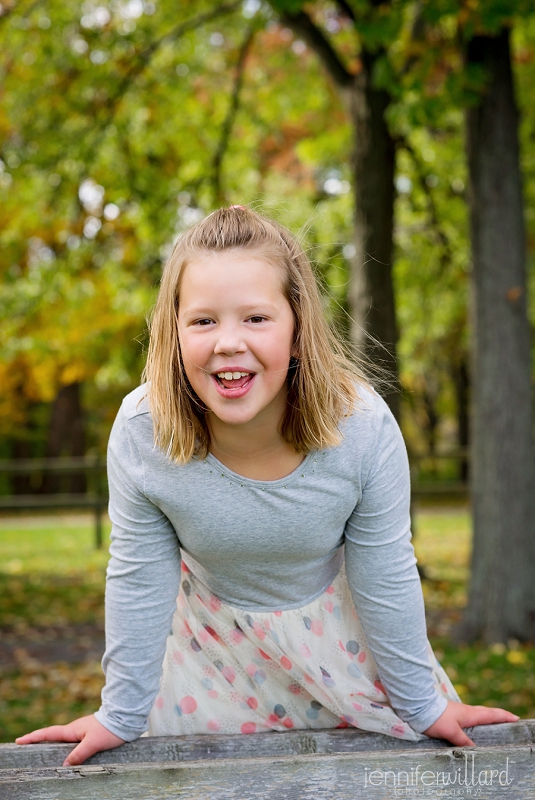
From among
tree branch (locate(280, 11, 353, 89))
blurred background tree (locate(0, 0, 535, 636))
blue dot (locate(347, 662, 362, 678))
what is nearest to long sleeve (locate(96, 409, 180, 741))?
blue dot (locate(347, 662, 362, 678))

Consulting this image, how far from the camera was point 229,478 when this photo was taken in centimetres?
196

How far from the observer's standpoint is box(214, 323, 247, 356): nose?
178 centimetres

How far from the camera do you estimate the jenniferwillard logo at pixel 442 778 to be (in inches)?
56.2

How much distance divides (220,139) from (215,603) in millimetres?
7175

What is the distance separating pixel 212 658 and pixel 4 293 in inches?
249

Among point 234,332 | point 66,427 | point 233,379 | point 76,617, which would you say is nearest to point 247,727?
point 233,379

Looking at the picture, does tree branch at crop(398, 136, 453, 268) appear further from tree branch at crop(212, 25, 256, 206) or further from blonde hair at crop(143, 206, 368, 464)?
blonde hair at crop(143, 206, 368, 464)

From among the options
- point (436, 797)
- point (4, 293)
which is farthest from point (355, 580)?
point (4, 293)

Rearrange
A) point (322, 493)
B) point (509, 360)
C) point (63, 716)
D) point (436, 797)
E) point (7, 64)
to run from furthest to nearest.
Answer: point (7, 64), point (509, 360), point (63, 716), point (322, 493), point (436, 797)

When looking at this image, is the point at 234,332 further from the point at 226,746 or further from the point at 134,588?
the point at 226,746

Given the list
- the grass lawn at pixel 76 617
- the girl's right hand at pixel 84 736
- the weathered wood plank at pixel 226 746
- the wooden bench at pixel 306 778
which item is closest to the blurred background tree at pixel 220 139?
the grass lawn at pixel 76 617

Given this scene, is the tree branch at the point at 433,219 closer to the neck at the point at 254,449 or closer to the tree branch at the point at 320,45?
the tree branch at the point at 320,45

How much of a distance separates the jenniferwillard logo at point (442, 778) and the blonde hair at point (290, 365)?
0.73 metres

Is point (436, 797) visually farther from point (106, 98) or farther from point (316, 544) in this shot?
point (106, 98)
